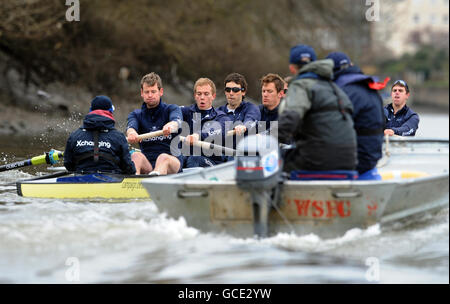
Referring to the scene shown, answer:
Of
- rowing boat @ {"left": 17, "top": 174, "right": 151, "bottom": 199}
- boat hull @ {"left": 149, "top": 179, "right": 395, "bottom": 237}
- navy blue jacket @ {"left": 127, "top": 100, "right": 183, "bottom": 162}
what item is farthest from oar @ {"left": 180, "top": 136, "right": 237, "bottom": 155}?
boat hull @ {"left": 149, "top": 179, "right": 395, "bottom": 237}

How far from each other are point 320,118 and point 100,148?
359cm

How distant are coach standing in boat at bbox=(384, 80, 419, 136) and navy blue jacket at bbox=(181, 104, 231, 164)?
2.52m

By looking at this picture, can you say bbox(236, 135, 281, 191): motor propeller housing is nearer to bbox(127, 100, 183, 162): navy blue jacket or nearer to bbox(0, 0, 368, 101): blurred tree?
bbox(127, 100, 183, 162): navy blue jacket

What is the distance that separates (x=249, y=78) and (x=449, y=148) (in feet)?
64.6

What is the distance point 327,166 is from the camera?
8.19 m

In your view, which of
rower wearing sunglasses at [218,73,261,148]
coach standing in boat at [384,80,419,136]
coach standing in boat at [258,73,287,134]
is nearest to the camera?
coach standing in boat at [258,73,287,134]

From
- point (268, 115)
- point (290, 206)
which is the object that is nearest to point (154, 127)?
point (268, 115)

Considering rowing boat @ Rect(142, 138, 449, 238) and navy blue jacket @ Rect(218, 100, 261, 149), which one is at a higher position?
navy blue jacket @ Rect(218, 100, 261, 149)

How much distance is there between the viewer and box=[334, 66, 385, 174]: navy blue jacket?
27.7 ft

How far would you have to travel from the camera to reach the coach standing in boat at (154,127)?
37.4 feet

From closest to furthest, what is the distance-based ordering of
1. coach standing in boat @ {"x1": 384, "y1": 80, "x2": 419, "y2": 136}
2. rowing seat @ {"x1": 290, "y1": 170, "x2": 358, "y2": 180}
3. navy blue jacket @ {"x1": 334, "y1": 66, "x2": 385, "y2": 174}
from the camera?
1. rowing seat @ {"x1": 290, "y1": 170, "x2": 358, "y2": 180}
2. navy blue jacket @ {"x1": 334, "y1": 66, "x2": 385, "y2": 174}
3. coach standing in boat @ {"x1": 384, "y1": 80, "x2": 419, "y2": 136}

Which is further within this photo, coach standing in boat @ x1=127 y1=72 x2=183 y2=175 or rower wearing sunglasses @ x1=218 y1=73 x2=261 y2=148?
rower wearing sunglasses @ x1=218 y1=73 x2=261 y2=148

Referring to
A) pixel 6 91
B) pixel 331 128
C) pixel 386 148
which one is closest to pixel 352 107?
pixel 331 128

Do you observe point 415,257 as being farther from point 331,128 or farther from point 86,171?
point 86,171
